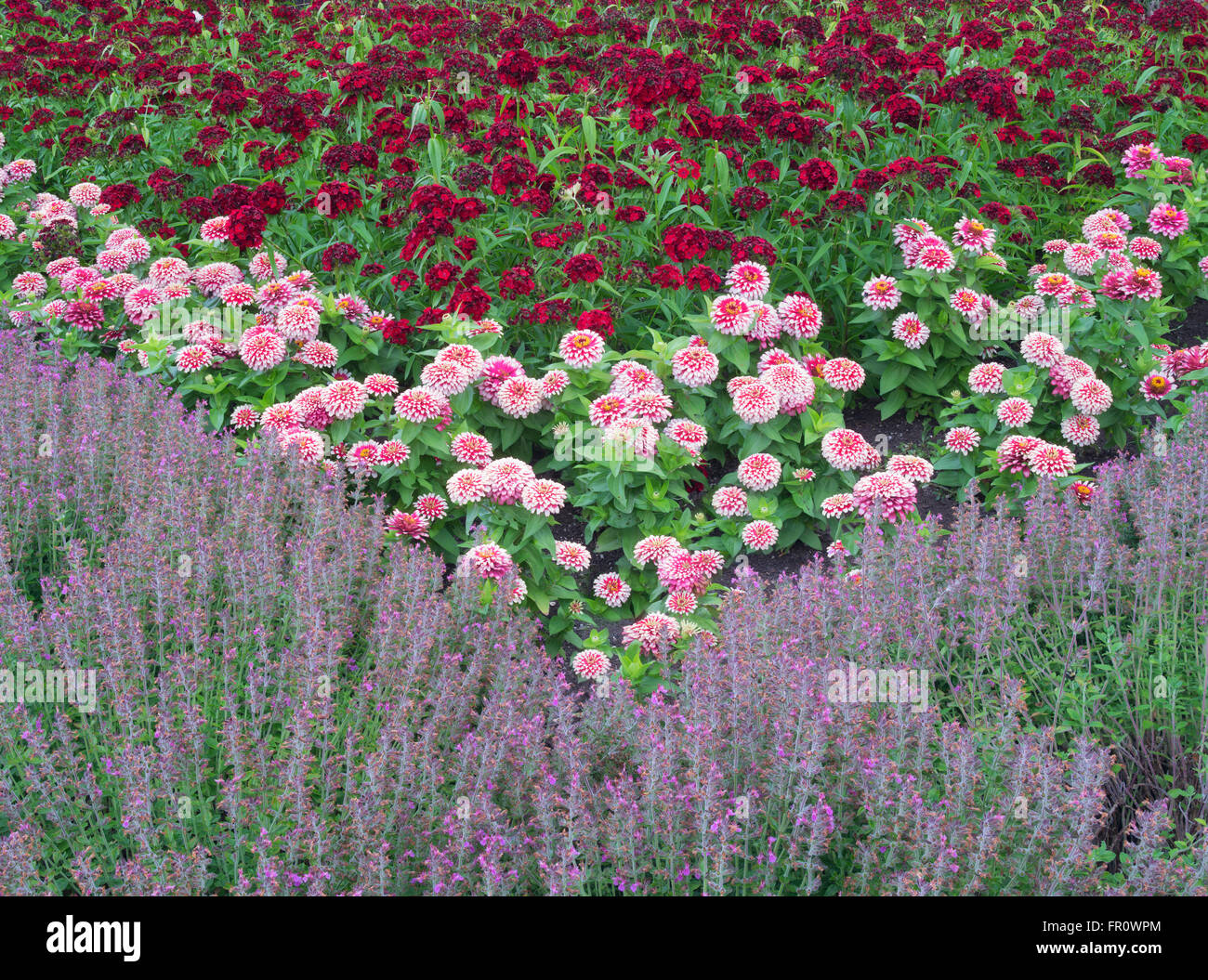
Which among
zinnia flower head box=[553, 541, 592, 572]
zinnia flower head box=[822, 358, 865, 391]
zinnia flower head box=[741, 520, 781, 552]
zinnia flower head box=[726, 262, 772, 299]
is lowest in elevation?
zinnia flower head box=[553, 541, 592, 572]

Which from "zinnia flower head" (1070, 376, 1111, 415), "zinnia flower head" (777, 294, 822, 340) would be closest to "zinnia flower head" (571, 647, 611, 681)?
"zinnia flower head" (777, 294, 822, 340)

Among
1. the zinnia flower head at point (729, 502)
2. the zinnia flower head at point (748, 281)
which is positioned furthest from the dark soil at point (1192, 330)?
the zinnia flower head at point (729, 502)

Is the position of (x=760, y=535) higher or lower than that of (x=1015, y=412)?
lower

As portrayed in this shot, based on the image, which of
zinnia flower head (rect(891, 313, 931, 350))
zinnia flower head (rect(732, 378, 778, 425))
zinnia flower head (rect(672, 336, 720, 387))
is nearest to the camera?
zinnia flower head (rect(732, 378, 778, 425))

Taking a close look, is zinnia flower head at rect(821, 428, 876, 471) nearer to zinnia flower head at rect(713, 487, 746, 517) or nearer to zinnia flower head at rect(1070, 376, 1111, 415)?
zinnia flower head at rect(713, 487, 746, 517)

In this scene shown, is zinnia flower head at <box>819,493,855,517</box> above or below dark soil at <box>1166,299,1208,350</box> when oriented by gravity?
below

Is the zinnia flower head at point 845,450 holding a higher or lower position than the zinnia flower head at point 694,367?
lower

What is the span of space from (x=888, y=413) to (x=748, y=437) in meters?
0.76

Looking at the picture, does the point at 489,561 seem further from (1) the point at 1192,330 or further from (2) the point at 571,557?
(1) the point at 1192,330

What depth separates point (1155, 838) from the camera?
220cm

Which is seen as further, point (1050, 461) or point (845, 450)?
point (845, 450)

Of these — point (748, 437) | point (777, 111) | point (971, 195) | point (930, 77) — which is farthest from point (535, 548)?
point (930, 77)

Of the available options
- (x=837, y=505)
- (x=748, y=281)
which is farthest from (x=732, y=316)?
(x=837, y=505)

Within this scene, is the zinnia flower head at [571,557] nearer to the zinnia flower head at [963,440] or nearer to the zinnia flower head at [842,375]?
the zinnia flower head at [842,375]
